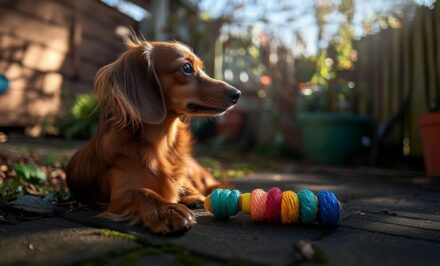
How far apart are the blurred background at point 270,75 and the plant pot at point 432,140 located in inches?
0.4

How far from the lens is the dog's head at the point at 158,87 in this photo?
84.2 inches

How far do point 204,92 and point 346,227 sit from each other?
43.2 inches

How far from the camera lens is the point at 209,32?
24.9ft

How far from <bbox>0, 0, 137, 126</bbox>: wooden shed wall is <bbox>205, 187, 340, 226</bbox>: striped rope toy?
420cm

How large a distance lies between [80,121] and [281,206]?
462 cm

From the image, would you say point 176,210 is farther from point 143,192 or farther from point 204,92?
point 204,92

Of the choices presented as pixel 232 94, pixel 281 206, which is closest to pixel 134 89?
pixel 232 94

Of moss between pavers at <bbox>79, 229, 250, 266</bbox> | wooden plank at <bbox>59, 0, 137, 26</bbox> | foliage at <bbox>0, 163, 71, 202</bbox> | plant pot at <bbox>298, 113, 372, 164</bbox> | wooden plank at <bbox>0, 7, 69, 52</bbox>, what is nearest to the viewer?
moss between pavers at <bbox>79, 229, 250, 266</bbox>

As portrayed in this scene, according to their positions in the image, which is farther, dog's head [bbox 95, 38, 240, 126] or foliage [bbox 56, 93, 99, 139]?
foliage [bbox 56, 93, 99, 139]

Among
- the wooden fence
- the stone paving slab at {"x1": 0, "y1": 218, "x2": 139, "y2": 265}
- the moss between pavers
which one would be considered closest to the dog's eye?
the stone paving slab at {"x1": 0, "y1": 218, "x2": 139, "y2": 265}

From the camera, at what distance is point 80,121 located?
5.71m

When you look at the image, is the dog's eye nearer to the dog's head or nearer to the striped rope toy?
the dog's head

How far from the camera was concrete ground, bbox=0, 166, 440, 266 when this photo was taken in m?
1.21

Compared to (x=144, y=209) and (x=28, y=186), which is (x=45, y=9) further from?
(x=144, y=209)
